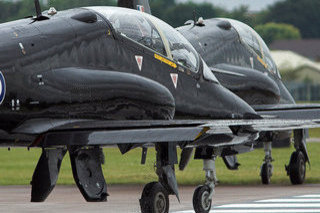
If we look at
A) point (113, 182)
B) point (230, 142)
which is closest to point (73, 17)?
point (230, 142)

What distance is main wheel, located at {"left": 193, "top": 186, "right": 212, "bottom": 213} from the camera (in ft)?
56.0

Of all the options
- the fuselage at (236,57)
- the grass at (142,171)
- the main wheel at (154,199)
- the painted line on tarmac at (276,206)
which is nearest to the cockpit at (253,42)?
the fuselage at (236,57)

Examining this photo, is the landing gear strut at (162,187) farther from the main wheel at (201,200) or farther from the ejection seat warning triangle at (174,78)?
the ejection seat warning triangle at (174,78)

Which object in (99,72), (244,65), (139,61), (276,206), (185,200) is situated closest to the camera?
(99,72)

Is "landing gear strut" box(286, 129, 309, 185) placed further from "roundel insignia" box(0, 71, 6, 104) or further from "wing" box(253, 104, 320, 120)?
"roundel insignia" box(0, 71, 6, 104)

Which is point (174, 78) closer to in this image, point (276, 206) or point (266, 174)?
point (276, 206)

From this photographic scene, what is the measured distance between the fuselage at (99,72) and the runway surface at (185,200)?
233cm

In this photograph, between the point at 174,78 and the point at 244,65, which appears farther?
the point at 244,65

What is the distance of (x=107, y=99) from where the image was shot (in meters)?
15.7

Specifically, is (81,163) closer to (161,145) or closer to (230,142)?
(161,145)

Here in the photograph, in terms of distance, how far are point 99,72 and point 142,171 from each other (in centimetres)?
1584

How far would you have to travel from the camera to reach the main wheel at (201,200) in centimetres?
1706

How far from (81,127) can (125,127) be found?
654 millimetres

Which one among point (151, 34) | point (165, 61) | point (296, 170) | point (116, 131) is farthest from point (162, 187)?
point (296, 170)
